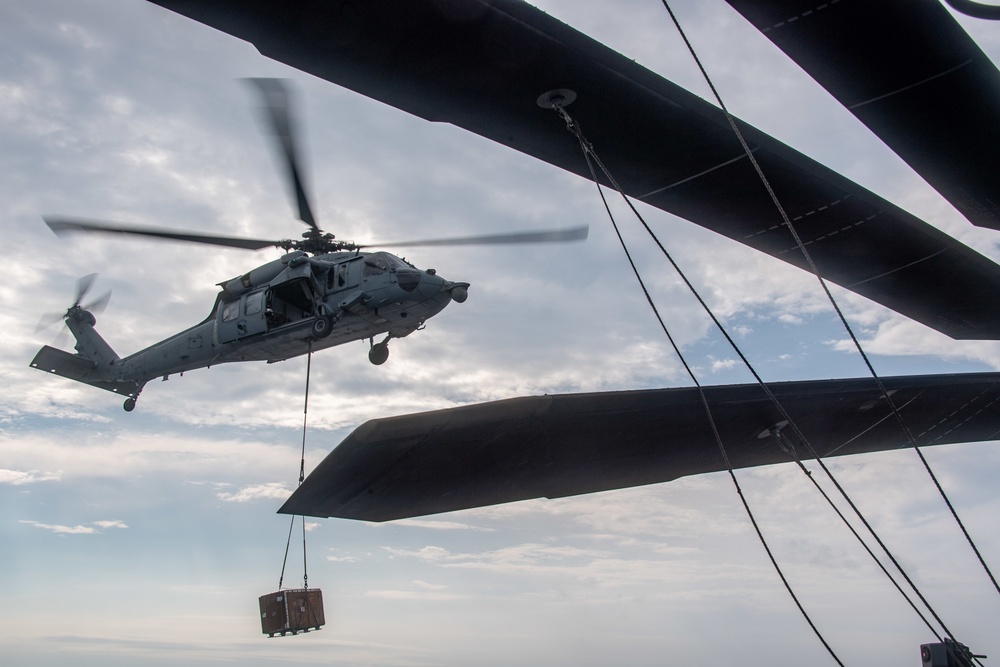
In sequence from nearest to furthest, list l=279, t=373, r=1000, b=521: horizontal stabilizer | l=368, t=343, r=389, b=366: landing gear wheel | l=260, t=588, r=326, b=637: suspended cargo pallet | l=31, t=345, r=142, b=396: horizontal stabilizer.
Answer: l=279, t=373, r=1000, b=521: horizontal stabilizer
l=260, t=588, r=326, b=637: suspended cargo pallet
l=368, t=343, r=389, b=366: landing gear wheel
l=31, t=345, r=142, b=396: horizontal stabilizer

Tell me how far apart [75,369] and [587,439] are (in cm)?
→ 2216

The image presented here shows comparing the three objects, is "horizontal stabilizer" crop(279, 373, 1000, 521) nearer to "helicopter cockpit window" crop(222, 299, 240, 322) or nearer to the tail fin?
"helicopter cockpit window" crop(222, 299, 240, 322)

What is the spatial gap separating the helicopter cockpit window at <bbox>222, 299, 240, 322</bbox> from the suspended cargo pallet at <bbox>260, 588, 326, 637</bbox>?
1087 centimetres

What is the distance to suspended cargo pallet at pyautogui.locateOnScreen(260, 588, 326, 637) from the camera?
32.0ft

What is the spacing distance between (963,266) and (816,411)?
246 centimetres

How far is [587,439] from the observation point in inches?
240

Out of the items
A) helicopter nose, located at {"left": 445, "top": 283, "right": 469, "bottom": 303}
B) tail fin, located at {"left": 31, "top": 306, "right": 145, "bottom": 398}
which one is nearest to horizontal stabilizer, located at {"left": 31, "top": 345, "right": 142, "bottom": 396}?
tail fin, located at {"left": 31, "top": 306, "right": 145, "bottom": 398}

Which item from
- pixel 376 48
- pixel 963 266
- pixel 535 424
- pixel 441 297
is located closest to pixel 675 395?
pixel 535 424

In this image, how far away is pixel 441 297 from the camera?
17844mm

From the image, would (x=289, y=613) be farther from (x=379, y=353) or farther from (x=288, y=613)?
(x=379, y=353)

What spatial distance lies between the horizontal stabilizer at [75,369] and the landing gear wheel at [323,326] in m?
8.28

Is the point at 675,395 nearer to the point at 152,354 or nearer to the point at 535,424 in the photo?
the point at 535,424

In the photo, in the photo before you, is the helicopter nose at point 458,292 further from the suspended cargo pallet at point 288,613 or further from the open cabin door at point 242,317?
the suspended cargo pallet at point 288,613

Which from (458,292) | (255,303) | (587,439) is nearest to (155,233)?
(255,303)
